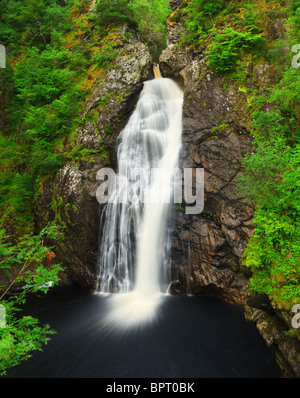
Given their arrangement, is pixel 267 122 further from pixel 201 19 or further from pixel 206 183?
pixel 201 19

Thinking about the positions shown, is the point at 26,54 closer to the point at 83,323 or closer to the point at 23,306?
the point at 23,306

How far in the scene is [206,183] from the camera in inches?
386

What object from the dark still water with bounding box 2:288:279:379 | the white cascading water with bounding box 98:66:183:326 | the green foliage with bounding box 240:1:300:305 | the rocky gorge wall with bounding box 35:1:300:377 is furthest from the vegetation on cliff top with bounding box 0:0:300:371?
the white cascading water with bounding box 98:66:183:326

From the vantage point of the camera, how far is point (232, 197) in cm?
915

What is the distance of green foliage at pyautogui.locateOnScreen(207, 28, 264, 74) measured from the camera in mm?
10008

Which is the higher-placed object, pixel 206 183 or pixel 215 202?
pixel 206 183

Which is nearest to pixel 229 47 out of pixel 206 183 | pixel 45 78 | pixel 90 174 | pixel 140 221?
pixel 206 183

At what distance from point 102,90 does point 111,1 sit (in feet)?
23.5

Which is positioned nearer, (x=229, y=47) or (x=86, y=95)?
(x=229, y=47)

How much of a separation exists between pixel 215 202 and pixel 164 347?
17.3 ft

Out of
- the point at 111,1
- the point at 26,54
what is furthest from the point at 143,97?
the point at 26,54

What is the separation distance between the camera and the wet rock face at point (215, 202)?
359 inches

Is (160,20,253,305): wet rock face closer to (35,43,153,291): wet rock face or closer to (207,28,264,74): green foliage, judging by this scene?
(207,28,264,74): green foliage

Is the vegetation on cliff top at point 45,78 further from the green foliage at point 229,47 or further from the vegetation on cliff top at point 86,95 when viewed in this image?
the green foliage at point 229,47
